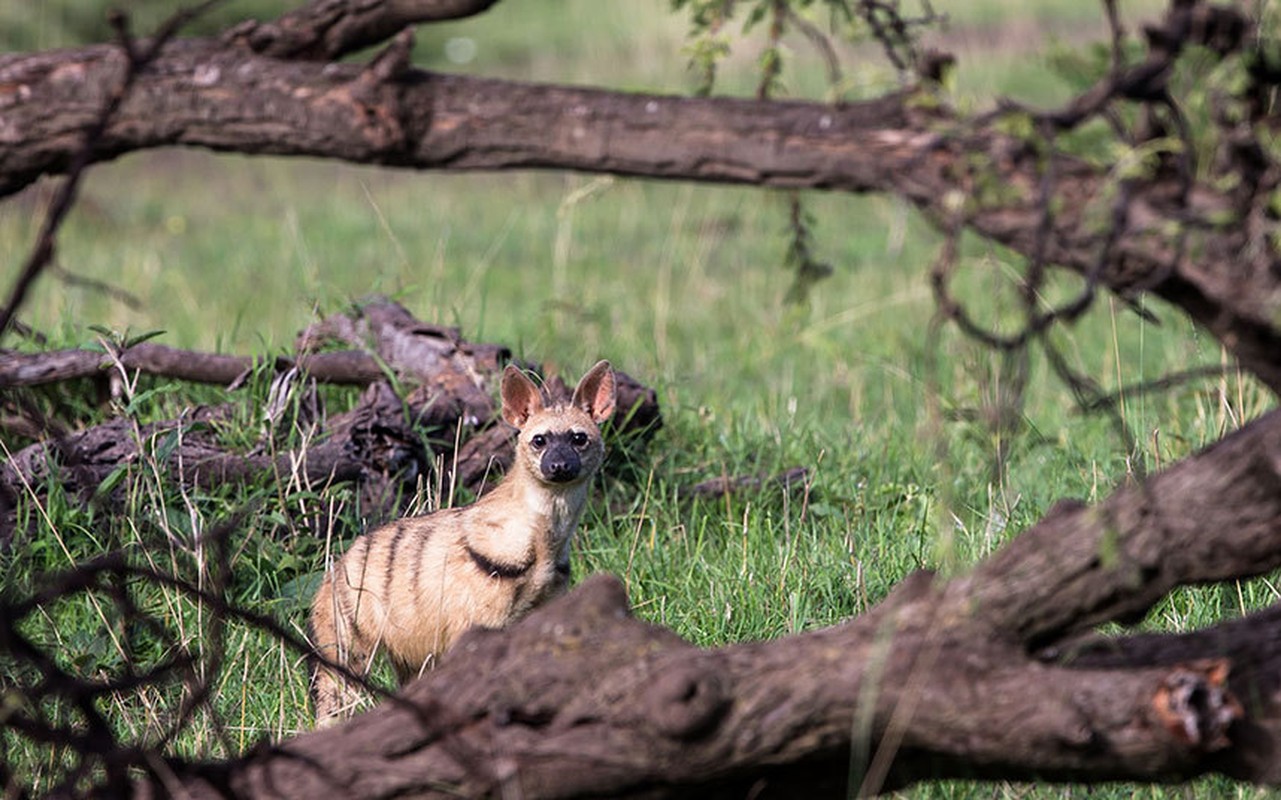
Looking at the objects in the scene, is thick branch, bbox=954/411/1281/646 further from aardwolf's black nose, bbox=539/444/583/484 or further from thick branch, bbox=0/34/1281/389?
aardwolf's black nose, bbox=539/444/583/484

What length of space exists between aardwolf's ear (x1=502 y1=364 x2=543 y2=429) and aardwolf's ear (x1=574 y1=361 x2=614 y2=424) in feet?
0.52

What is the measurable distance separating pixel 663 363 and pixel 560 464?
11.4 ft

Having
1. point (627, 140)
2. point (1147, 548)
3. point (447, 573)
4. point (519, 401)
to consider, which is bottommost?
point (447, 573)

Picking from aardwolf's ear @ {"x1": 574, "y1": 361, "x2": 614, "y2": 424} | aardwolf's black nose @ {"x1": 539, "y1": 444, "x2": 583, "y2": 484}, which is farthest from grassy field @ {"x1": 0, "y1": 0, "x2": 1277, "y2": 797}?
aardwolf's black nose @ {"x1": 539, "y1": 444, "x2": 583, "y2": 484}

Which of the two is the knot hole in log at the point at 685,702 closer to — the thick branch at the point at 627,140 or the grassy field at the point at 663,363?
the grassy field at the point at 663,363

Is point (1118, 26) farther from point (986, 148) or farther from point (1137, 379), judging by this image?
point (1137, 379)

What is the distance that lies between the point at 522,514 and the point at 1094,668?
100.0 inches

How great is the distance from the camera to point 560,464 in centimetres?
539

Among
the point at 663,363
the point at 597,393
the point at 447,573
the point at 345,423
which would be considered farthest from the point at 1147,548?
the point at 663,363

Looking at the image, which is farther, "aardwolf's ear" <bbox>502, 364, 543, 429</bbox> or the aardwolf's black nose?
"aardwolf's ear" <bbox>502, 364, 543, 429</bbox>

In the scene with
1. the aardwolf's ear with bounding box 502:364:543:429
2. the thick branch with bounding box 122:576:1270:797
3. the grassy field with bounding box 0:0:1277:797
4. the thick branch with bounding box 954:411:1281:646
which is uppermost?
the thick branch with bounding box 954:411:1281:646

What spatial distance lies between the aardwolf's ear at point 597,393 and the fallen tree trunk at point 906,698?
2.69 meters

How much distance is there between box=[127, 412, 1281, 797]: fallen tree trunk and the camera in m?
3.08

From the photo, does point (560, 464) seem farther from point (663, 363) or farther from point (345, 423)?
point (663, 363)
